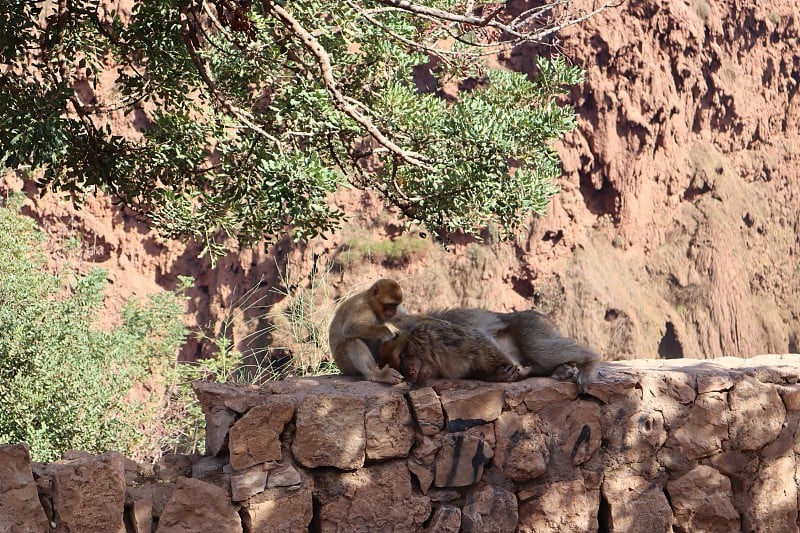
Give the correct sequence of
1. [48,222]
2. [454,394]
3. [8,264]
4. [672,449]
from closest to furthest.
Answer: [454,394], [672,449], [8,264], [48,222]

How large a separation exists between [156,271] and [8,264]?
37.3 feet

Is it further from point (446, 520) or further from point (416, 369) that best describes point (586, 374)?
point (446, 520)

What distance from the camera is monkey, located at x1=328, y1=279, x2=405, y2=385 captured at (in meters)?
4.92

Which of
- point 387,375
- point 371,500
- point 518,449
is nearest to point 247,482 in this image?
point 371,500

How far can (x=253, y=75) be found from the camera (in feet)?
23.1

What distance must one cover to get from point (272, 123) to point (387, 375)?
2924 millimetres

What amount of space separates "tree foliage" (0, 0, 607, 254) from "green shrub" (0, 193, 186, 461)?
9.00 feet

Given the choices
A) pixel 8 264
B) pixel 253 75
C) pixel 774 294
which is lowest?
pixel 774 294

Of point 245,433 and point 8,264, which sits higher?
point 8,264

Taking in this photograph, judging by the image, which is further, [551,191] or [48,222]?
[48,222]

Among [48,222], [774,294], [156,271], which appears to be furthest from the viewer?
[774,294]

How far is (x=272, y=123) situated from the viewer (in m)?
6.75

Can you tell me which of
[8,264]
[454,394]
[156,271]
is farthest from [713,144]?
[454,394]

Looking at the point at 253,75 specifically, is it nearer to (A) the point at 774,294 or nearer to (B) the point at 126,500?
(B) the point at 126,500
